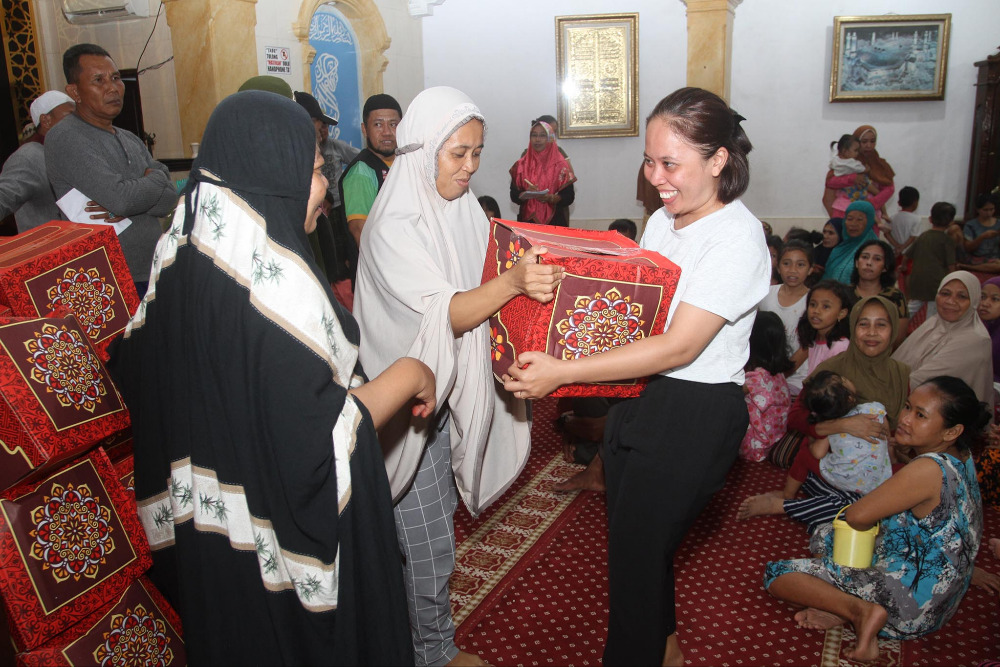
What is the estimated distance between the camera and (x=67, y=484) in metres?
1.51

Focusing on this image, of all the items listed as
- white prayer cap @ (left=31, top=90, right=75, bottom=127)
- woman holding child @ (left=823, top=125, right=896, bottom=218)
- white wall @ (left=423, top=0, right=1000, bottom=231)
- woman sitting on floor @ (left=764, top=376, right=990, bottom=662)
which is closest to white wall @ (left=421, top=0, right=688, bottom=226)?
white wall @ (left=423, top=0, right=1000, bottom=231)

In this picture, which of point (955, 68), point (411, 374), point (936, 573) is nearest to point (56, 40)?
point (411, 374)

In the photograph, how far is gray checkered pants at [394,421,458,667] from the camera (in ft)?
6.25

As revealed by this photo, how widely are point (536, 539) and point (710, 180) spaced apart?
1.79m

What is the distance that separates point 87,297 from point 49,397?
1.39 feet

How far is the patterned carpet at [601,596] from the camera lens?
7.45 feet

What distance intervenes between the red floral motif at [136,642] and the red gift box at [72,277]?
25.3 inches

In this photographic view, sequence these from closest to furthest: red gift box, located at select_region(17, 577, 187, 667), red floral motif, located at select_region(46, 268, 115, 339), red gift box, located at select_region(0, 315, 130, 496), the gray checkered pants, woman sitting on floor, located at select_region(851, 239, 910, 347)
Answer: red gift box, located at select_region(0, 315, 130, 496), red gift box, located at select_region(17, 577, 187, 667), red floral motif, located at select_region(46, 268, 115, 339), the gray checkered pants, woman sitting on floor, located at select_region(851, 239, 910, 347)

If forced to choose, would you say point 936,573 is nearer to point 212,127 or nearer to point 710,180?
point 710,180

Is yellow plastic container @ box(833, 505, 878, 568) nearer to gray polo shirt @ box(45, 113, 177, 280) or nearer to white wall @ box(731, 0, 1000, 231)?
gray polo shirt @ box(45, 113, 177, 280)

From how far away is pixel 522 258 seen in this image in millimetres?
1567

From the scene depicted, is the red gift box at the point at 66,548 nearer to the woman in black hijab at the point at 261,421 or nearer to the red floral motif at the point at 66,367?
the red floral motif at the point at 66,367

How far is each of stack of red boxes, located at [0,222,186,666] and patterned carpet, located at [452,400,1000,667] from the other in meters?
1.07

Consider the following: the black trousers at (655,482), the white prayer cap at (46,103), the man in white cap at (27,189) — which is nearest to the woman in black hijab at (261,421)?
the black trousers at (655,482)
